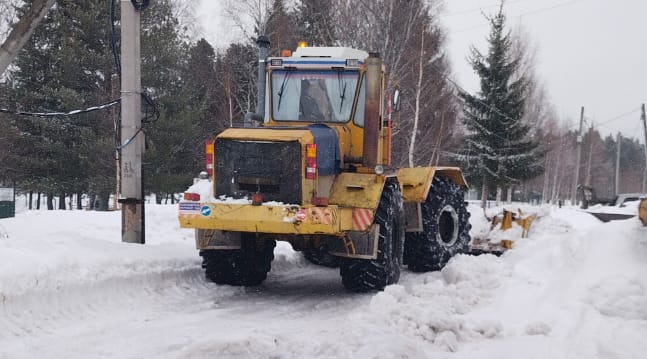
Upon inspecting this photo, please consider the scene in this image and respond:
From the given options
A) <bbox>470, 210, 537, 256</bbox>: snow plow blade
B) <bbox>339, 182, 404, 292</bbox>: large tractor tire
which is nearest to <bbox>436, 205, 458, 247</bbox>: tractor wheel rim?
<bbox>470, 210, 537, 256</bbox>: snow plow blade

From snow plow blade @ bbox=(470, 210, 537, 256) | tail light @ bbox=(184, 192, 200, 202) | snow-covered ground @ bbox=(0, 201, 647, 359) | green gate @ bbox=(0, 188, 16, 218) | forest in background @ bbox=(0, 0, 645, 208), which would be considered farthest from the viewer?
forest in background @ bbox=(0, 0, 645, 208)

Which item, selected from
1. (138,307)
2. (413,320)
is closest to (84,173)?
(138,307)

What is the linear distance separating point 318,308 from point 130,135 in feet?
12.6

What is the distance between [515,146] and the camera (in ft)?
102

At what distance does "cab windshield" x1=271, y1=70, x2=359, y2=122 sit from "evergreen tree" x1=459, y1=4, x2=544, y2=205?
23321 millimetres

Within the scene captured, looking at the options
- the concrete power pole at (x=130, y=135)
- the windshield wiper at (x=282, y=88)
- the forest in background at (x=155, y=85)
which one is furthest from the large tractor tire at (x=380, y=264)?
the forest in background at (x=155, y=85)

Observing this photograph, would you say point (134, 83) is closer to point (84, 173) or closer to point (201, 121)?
point (84, 173)

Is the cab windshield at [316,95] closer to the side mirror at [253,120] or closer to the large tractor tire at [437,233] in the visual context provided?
the side mirror at [253,120]

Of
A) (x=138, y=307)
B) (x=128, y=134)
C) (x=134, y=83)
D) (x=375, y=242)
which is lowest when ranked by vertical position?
(x=138, y=307)

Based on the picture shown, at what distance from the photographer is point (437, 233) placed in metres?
9.99

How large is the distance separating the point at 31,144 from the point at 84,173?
8.53ft

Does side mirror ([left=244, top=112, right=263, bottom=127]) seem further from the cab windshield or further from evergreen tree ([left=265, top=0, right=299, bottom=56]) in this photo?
evergreen tree ([left=265, top=0, right=299, bottom=56])

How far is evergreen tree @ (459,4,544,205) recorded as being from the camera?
101 feet

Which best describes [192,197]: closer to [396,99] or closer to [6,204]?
[396,99]
